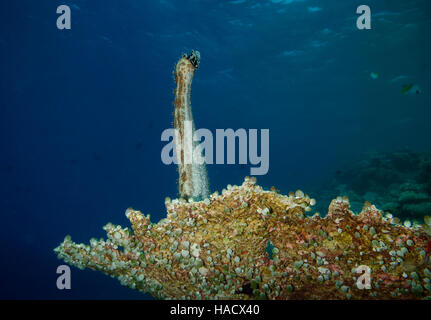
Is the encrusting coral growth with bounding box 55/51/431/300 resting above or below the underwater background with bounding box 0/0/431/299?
below

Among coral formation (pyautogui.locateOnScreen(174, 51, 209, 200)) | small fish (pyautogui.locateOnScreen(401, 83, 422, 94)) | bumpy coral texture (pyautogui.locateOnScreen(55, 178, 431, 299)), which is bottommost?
bumpy coral texture (pyautogui.locateOnScreen(55, 178, 431, 299))

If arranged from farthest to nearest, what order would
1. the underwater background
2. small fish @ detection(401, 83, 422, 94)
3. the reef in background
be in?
the underwater background
the reef in background
small fish @ detection(401, 83, 422, 94)

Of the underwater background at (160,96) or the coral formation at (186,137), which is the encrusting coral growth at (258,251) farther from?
the underwater background at (160,96)

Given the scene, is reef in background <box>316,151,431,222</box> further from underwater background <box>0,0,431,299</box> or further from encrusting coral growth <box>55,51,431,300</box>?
encrusting coral growth <box>55,51,431,300</box>

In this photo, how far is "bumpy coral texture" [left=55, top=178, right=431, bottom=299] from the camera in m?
1.87

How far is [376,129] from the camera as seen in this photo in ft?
255

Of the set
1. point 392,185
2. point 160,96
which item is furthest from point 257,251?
point 160,96

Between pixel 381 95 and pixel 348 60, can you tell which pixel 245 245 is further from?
pixel 381 95

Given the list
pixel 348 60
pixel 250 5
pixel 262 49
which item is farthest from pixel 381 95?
pixel 250 5

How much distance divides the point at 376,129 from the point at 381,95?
3402cm

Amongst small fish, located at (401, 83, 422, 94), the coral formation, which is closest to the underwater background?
the coral formation

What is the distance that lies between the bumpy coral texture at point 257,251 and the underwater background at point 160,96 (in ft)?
6.27

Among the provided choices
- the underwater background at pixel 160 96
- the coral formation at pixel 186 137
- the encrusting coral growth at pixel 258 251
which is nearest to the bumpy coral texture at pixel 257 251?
the encrusting coral growth at pixel 258 251

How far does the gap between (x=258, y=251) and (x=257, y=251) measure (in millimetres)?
10
